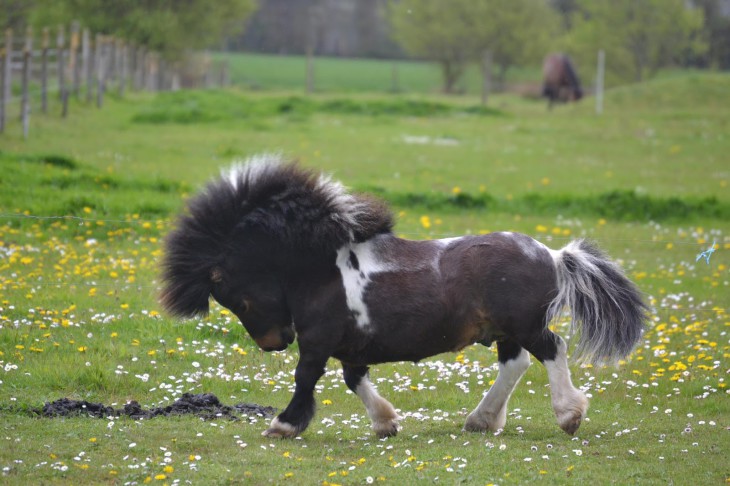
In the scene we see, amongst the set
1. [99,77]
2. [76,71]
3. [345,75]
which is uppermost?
[345,75]

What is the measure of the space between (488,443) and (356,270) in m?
1.71

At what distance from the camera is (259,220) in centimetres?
815

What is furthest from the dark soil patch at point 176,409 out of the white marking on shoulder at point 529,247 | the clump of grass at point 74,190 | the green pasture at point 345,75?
the green pasture at point 345,75

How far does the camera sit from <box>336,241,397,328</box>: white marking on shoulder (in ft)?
26.2

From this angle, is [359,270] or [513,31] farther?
[513,31]

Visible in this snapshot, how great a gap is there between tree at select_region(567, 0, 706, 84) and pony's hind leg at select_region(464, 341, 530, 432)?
2429 inches

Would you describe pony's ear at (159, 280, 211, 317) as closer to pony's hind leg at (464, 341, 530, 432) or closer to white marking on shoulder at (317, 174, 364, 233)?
white marking on shoulder at (317, 174, 364, 233)

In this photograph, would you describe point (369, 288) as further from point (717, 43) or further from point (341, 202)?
point (717, 43)

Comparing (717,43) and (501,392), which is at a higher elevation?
(717,43)

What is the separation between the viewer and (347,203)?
8.20 meters

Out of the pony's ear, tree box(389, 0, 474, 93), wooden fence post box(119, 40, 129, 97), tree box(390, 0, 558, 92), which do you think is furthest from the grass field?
tree box(389, 0, 474, 93)

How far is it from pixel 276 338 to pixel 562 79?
5010 centimetres

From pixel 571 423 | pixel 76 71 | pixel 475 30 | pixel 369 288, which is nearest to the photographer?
pixel 571 423

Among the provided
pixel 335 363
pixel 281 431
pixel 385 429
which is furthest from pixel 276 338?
pixel 335 363
